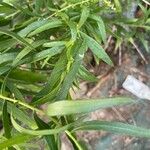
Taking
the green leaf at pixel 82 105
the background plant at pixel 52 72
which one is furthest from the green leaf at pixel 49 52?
the green leaf at pixel 82 105

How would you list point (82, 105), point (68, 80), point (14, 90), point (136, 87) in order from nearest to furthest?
point (82, 105) → point (68, 80) → point (14, 90) → point (136, 87)

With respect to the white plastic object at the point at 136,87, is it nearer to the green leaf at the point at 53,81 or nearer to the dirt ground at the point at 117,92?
the dirt ground at the point at 117,92

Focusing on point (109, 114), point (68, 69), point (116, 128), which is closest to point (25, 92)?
point (68, 69)

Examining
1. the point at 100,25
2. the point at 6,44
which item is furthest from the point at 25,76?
the point at 100,25

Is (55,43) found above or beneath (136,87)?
above

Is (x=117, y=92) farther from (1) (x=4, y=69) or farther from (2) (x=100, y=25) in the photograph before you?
(1) (x=4, y=69)

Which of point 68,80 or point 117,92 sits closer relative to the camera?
point 68,80

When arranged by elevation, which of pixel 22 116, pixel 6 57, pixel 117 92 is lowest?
pixel 117 92

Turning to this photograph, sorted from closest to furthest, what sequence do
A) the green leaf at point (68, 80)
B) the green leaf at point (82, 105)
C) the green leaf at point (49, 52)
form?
1. the green leaf at point (82, 105)
2. the green leaf at point (68, 80)
3. the green leaf at point (49, 52)

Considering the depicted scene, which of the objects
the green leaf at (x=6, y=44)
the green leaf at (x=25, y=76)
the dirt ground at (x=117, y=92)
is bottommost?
the dirt ground at (x=117, y=92)

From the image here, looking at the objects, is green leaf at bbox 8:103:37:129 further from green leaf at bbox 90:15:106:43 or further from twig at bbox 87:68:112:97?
twig at bbox 87:68:112:97

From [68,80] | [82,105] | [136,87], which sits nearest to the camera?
[82,105]
